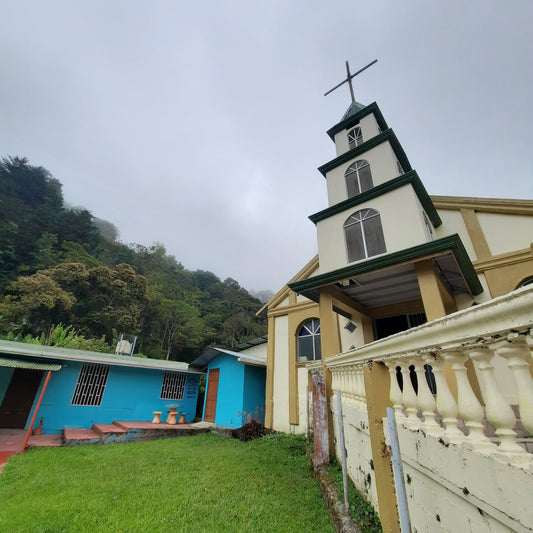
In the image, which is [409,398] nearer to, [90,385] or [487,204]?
[487,204]

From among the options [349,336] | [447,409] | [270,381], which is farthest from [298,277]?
[447,409]

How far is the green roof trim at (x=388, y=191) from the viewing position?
6355 mm

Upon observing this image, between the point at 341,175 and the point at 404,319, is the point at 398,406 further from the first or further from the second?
the point at 341,175

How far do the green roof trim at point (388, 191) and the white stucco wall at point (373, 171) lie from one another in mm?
661

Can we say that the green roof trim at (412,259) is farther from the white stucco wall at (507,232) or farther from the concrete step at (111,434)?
the concrete step at (111,434)

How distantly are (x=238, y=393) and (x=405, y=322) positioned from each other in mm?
6998

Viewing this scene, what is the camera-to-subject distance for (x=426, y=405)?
1.50m

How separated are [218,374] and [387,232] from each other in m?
9.63

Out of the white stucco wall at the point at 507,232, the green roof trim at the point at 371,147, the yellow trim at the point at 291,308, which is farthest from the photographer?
the yellow trim at the point at 291,308

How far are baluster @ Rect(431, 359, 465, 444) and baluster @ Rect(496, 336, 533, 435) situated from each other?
1.48 feet

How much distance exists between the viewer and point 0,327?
18.1 m

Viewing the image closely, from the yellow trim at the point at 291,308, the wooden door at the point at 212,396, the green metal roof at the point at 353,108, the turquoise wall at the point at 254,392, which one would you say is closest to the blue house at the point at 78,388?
the wooden door at the point at 212,396

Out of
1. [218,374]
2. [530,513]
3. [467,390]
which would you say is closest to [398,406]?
[467,390]

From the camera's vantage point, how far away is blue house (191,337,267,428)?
1039cm
